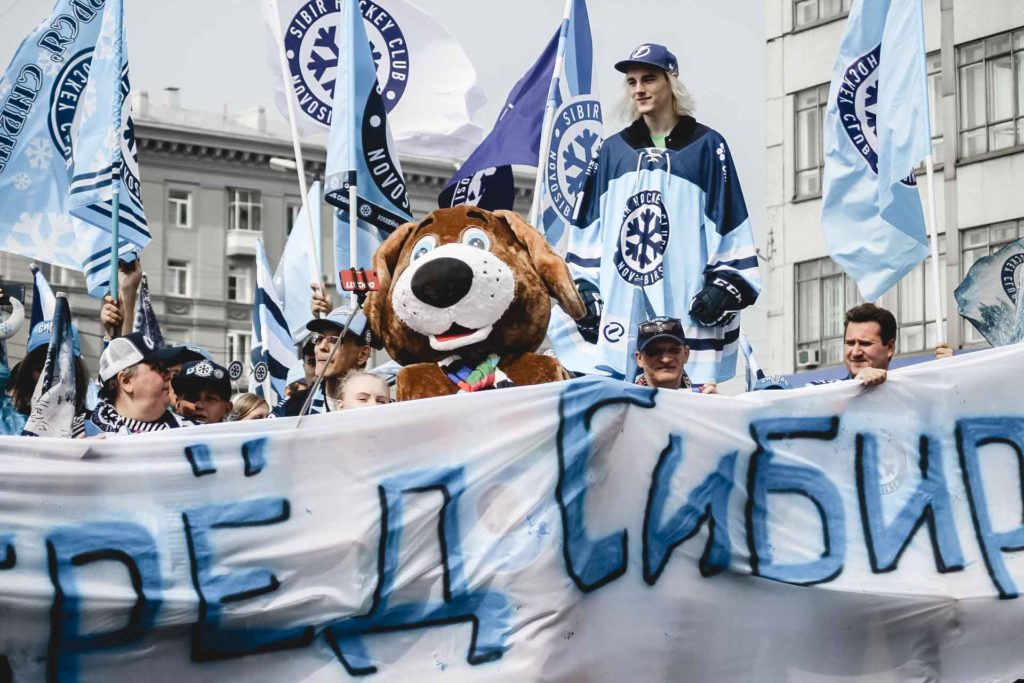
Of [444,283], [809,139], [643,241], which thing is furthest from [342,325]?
[809,139]

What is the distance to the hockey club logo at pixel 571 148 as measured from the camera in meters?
10.5

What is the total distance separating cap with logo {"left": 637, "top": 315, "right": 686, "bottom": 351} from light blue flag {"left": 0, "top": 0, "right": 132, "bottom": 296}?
348cm

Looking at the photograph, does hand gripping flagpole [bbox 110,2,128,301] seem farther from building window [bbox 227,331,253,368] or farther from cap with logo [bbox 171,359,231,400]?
building window [bbox 227,331,253,368]

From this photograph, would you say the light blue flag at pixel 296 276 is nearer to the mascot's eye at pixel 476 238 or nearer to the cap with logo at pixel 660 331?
the cap with logo at pixel 660 331

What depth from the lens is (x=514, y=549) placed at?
646cm

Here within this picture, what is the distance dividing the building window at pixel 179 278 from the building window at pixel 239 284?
1.23 metres

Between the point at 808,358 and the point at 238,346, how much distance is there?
29506 mm

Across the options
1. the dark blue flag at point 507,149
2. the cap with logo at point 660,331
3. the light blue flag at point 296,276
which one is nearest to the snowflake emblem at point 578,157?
the dark blue flag at point 507,149

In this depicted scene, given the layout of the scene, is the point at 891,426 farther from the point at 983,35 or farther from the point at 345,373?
the point at 983,35

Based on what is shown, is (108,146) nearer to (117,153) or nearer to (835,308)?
(117,153)

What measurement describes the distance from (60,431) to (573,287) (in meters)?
1.91

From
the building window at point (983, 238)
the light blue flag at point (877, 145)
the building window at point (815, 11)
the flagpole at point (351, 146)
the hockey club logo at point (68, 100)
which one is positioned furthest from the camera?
the building window at point (815, 11)

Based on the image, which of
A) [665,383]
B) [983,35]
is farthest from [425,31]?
[983,35]

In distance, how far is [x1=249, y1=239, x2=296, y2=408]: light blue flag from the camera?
13422 mm
